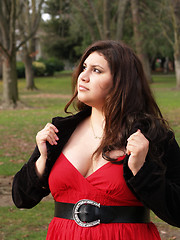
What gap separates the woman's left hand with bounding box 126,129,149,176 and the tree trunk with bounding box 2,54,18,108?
1692 cm

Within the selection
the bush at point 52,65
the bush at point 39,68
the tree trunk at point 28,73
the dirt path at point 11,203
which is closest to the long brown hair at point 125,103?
the dirt path at point 11,203

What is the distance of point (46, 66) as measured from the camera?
48125 mm

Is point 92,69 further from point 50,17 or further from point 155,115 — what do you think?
point 50,17

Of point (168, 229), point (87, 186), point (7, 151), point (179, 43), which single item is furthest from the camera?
point (179, 43)

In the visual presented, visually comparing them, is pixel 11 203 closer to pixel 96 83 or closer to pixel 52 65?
pixel 96 83

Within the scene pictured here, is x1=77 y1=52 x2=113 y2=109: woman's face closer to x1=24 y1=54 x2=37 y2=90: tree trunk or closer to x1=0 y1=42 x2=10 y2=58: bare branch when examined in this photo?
x1=0 y1=42 x2=10 y2=58: bare branch

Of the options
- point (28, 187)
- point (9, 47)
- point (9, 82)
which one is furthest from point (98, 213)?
point (9, 82)

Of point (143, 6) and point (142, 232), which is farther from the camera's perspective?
point (143, 6)

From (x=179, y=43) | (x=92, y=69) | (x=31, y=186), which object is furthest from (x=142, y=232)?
(x=179, y=43)

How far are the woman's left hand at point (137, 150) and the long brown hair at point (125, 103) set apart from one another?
19 cm

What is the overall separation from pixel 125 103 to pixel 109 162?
36cm

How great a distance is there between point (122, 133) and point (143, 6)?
35.8 meters

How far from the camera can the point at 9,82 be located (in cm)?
1891

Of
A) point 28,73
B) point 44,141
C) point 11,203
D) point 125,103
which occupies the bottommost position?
point 28,73
